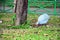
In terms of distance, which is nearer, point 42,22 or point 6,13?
point 42,22

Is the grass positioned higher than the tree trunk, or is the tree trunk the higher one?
the tree trunk

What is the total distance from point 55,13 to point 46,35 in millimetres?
5241

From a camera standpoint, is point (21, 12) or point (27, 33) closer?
point (27, 33)

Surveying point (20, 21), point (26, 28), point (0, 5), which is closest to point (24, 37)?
point (26, 28)

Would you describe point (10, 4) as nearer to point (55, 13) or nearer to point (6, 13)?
point (6, 13)

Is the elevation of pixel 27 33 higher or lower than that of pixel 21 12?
lower

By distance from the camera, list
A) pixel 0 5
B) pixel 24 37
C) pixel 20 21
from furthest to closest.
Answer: pixel 0 5, pixel 20 21, pixel 24 37

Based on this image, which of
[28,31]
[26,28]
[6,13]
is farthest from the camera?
[6,13]

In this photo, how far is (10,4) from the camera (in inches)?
487

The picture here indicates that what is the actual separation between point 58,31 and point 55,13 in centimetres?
446

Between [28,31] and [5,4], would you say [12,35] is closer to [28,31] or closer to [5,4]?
[28,31]

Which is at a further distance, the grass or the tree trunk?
the tree trunk

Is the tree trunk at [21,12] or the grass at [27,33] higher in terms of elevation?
the tree trunk at [21,12]

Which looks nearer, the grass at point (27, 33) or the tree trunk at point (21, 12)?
the grass at point (27, 33)
